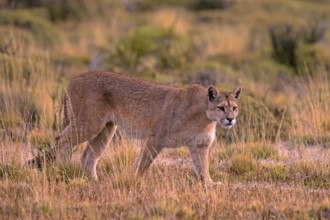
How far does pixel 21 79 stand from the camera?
18.2 metres

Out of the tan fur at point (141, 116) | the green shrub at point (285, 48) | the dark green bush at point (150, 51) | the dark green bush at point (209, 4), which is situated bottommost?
the dark green bush at point (209, 4)

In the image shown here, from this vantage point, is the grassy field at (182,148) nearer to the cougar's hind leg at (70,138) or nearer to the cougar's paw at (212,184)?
the cougar's paw at (212,184)

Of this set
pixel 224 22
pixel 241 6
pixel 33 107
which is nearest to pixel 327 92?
pixel 33 107

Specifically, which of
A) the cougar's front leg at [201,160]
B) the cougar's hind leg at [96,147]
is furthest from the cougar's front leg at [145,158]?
the cougar's hind leg at [96,147]

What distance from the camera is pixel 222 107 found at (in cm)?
1168

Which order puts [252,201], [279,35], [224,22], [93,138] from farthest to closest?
[224,22]
[279,35]
[93,138]
[252,201]

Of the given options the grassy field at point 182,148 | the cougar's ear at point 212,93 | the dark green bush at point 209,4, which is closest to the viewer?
the grassy field at point 182,148

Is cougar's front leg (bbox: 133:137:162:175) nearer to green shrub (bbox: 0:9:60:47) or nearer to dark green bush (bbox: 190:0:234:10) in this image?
green shrub (bbox: 0:9:60:47)

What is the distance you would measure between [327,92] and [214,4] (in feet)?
81.1

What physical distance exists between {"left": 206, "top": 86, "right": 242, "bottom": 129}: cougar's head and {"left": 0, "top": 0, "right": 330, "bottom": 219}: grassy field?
873 mm

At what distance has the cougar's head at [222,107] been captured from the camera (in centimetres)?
1159

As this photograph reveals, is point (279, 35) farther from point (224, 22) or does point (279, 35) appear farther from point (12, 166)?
point (12, 166)

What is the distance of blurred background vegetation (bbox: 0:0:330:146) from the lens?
52.5ft

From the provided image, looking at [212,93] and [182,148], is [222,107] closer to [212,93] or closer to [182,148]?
[212,93]
